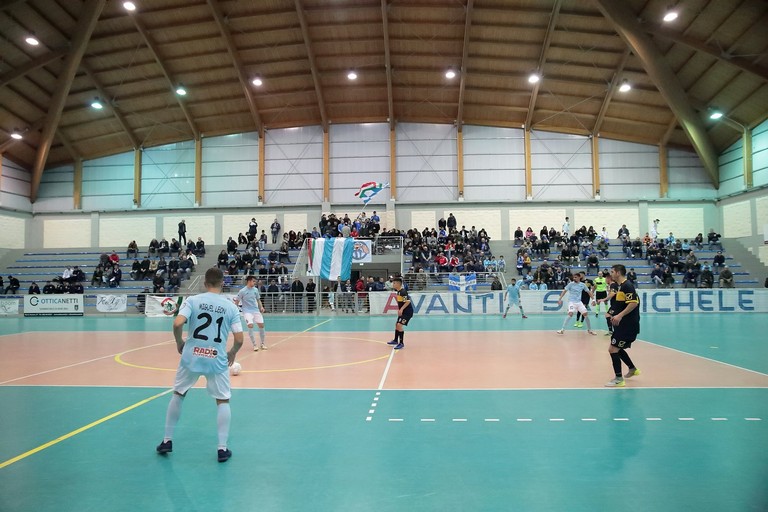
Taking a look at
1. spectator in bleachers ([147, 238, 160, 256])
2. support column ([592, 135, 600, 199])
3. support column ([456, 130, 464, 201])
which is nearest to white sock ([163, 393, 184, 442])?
spectator in bleachers ([147, 238, 160, 256])

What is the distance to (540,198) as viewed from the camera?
37906 mm

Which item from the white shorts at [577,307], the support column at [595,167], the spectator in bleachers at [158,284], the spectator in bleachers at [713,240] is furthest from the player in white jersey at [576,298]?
the support column at [595,167]

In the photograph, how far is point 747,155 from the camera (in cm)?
3284

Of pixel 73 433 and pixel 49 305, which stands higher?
pixel 49 305

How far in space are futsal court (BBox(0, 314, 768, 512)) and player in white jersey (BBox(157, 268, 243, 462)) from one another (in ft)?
1.36

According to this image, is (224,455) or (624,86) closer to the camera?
(224,455)

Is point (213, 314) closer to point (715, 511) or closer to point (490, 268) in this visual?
point (715, 511)

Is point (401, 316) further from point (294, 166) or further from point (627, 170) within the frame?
point (627, 170)

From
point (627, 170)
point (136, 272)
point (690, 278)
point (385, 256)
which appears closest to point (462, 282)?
point (385, 256)

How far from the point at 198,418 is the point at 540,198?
35.4m

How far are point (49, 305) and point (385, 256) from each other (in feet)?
64.1

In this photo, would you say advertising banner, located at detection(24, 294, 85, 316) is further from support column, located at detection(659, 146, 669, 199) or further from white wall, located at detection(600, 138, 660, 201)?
support column, located at detection(659, 146, 669, 199)

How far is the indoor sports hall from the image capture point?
4945mm

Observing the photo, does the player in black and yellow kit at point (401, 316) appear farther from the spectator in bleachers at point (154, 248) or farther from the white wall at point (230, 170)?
the white wall at point (230, 170)
